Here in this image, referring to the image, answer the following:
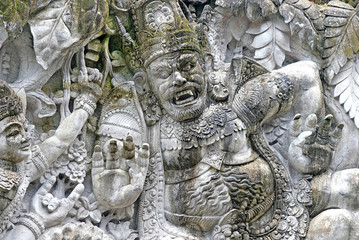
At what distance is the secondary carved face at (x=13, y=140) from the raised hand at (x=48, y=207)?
47cm

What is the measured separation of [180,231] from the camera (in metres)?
8.84

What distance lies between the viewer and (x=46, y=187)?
8.48 metres

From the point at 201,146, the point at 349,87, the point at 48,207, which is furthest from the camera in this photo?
the point at 349,87

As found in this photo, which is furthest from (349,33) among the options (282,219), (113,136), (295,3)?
(113,136)

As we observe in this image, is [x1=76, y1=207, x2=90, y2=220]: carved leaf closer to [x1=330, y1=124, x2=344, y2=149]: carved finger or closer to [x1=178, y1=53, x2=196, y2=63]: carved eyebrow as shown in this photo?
[x1=178, y1=53, x2=196, y2=63]: carved eyebrow

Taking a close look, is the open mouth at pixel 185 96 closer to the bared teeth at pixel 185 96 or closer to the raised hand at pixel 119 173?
the bared teeth at pixel 185 96

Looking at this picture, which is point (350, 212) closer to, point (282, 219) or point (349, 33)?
point (282, 219)

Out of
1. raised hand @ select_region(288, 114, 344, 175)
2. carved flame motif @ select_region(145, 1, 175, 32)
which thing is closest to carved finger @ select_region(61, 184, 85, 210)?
carved flame motif @ select_region(145, 1, 175, 32)

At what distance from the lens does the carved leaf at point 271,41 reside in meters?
9.44

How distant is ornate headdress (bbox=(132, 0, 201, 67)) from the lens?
8961 mm

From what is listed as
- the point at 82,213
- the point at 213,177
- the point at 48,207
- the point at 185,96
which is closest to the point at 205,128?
the point at 185,96

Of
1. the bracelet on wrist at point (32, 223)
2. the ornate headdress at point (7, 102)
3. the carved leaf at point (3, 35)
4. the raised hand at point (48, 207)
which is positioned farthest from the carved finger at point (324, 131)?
the carved leaf at point (3, 35)

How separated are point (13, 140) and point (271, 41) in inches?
110

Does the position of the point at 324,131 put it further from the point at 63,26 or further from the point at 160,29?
the point at 63,26
